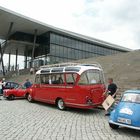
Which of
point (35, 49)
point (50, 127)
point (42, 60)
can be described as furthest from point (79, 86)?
point (35, 49)

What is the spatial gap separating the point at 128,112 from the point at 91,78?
545cm

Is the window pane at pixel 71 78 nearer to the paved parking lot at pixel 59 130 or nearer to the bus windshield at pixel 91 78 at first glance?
the bus windshield at pixel 91 78

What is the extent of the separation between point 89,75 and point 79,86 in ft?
2.81

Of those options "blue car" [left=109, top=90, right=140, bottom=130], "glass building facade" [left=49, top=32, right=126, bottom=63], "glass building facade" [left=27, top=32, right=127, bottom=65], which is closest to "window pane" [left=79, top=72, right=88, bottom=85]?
"blue car" [left=109, top=90, right=140, bottom=130]

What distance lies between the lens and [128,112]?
28.9ft

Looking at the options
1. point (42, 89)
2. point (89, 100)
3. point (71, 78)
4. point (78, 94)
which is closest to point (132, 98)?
point (89, 100)

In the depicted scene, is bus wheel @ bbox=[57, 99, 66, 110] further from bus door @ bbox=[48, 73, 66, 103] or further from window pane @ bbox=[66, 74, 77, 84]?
window pane @ bbox=[66, 74, 77, 84]

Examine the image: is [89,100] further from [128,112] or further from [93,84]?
[128,112]

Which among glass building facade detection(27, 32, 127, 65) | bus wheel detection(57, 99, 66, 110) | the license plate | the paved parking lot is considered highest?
glass building facade detection(27, 32, 127, 65)

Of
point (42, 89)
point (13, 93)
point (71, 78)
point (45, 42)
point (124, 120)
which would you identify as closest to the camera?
point (124, 120)

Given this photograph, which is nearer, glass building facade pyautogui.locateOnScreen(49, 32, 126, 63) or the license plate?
the license plate

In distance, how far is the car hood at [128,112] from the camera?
8.48 m

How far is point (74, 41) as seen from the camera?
52.6m

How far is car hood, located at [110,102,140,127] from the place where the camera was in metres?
8.48
